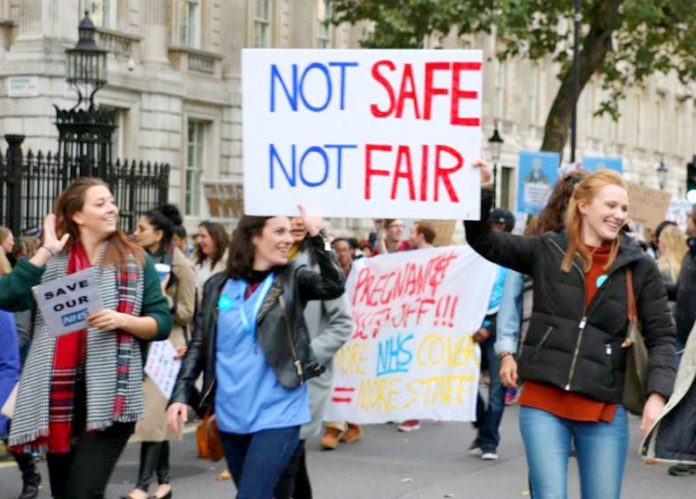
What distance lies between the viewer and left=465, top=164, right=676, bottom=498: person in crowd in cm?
607

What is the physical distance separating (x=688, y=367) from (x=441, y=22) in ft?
69.3

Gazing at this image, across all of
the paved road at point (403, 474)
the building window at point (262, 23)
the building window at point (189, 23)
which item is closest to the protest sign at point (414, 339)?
the paved road at point (403, 474)

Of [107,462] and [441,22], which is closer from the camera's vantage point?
[107,462]

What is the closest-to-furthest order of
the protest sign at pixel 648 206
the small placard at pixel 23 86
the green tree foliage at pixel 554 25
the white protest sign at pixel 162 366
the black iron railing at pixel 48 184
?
the white protest sign at pixel 162 366, the black iron railing at pixel 48 184, the protest sign at pixel 648 206, the green tree foliage at pixel 554 25, the small placard at pixel 23 86

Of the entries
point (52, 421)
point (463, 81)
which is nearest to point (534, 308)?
point (463, 81)

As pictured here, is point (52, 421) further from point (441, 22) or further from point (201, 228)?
point (441, 22)

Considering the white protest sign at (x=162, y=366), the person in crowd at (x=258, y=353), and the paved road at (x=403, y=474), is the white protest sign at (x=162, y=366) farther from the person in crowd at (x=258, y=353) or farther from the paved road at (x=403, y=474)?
the person in crowd at (x=258, y=353)

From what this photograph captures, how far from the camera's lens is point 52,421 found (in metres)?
6.23

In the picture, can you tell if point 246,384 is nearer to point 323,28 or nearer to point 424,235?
point 424,235

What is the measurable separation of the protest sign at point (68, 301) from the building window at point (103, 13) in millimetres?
23617

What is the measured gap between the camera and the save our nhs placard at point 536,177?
26234mm

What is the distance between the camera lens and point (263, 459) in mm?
6219

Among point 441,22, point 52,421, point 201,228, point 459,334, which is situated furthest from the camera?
point 441,22

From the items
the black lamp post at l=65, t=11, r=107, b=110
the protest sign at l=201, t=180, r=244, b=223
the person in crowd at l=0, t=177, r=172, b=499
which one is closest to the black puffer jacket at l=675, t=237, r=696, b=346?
the person in crowd at l=0, t=177, r=172, b=499
